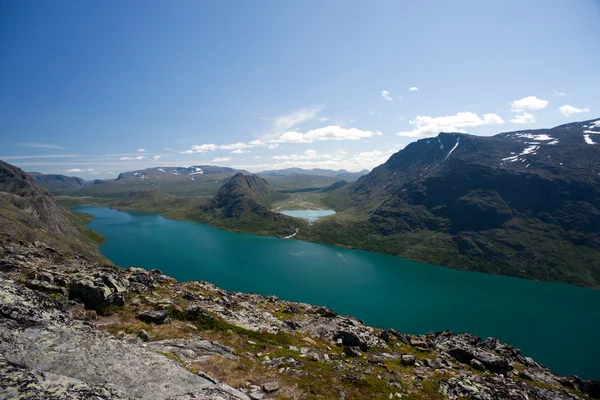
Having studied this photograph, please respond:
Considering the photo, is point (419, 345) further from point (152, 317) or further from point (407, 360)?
point (152, 317)

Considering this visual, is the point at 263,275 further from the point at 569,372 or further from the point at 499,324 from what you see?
the point at 569,372

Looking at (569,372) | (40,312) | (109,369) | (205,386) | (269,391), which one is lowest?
(569,372)

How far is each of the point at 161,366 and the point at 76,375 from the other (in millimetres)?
4033

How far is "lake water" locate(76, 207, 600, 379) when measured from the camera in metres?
95.6

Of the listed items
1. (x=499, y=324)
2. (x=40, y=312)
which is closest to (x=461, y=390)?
(x=40, y=312)

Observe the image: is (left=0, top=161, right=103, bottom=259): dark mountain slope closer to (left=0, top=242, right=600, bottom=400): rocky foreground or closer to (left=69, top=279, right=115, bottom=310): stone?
(left=69, top=279, right=115, bottom=310): stone

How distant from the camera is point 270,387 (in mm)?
18203

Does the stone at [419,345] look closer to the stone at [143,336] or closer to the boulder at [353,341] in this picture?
the boulder at [353,341]

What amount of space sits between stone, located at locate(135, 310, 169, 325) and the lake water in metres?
→ 86.5

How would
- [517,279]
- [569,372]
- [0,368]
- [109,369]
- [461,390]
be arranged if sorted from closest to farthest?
1. [0,368]
2. [109,369]
3. [461,390]
4. [569,372]
5. [517,279]

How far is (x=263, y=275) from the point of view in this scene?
142125mm

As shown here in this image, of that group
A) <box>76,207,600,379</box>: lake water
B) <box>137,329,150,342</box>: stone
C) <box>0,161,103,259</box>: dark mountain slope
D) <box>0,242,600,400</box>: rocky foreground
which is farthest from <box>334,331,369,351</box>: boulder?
<box>76,207,600,379</box>: lake water

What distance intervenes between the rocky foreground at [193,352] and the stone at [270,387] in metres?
0.15

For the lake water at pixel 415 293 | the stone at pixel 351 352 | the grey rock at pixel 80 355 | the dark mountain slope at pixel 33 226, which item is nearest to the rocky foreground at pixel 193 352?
the grey rock at pixel 80 355
